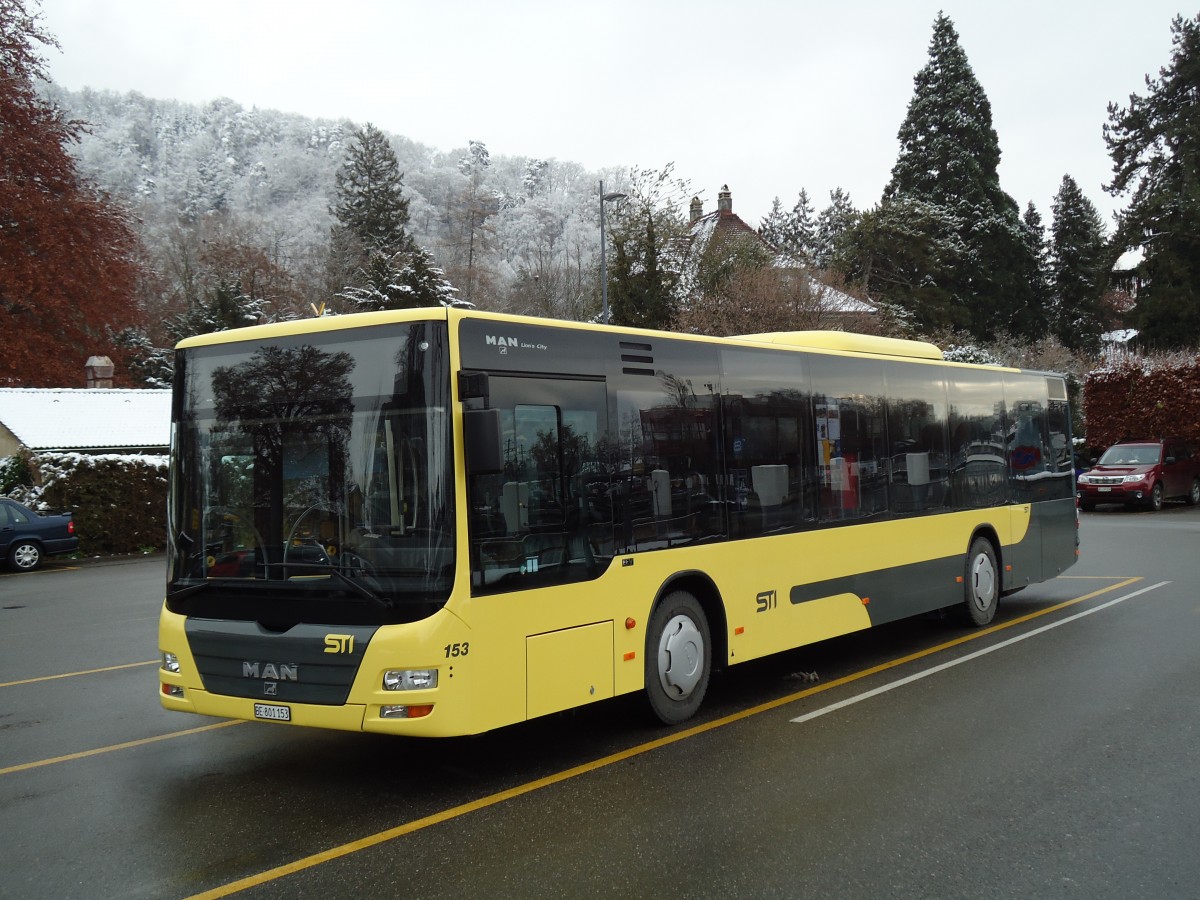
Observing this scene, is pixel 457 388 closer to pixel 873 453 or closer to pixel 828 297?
pixel 873 453

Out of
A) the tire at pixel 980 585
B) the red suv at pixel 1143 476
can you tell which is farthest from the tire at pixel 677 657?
the red suv at pixel 1143 476

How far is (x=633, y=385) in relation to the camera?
7.29 m

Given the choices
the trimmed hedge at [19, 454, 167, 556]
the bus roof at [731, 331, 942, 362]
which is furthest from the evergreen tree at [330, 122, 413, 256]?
the bus roof at [731, 331, 942, 362]

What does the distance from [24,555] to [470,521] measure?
67.9 feet

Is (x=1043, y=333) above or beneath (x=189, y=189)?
beneath

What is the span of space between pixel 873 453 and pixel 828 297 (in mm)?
29658

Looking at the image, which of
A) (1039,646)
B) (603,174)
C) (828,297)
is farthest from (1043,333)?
(1039,646)

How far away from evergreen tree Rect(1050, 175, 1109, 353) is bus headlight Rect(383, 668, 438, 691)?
63270mm

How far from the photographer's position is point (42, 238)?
34.6 m

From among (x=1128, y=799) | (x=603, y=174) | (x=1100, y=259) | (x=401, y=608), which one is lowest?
(x=1128, y=799)

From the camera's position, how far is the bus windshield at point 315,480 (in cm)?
578

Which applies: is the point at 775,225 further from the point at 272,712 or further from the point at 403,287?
the point at 272,712

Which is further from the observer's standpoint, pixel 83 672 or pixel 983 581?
pixel 983 581

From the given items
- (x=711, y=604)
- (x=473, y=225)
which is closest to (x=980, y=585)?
(x=711, y=604)
